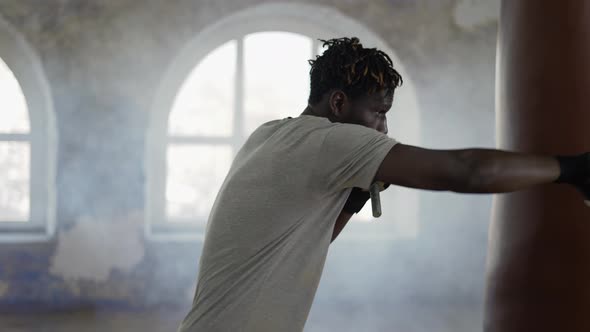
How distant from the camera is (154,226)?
11.6ft

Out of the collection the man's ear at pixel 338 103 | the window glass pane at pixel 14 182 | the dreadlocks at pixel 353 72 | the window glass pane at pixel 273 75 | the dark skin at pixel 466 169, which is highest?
the window glass pane at pixel 273 75

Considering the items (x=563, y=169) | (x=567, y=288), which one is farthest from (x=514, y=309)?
(x=563, y=169)

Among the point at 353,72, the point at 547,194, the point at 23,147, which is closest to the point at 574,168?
the point at 547,194

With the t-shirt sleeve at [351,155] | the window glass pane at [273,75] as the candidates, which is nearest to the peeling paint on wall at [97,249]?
the window glass pane at [273,75]

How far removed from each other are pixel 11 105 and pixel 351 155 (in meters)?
2.86

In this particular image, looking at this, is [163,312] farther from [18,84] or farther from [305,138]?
[305,138]

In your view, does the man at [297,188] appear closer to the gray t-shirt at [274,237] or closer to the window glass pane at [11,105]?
the gray t-shirt at [274,237]

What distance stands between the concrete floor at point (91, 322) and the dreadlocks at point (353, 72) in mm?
2000

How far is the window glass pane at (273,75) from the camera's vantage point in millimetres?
3637

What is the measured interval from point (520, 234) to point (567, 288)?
15 centimetres

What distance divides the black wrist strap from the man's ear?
0.44m

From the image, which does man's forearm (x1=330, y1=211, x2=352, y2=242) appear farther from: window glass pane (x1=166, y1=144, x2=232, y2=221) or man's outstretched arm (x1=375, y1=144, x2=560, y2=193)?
window glass pane (x1=166, y1=144, x2=232, y2=221)

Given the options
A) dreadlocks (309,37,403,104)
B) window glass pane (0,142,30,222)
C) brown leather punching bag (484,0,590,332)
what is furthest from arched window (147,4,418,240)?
dreadlocks (309,37,403,104)

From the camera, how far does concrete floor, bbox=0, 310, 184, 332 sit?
2.99 metres
